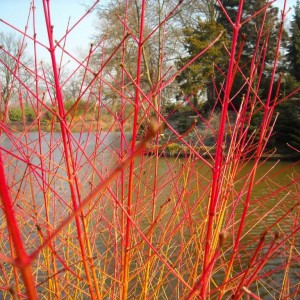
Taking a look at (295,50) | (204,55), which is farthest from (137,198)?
(295,50)

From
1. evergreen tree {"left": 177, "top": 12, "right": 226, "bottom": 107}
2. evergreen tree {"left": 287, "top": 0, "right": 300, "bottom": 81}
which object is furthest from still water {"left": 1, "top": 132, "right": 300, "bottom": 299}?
evergreen tree {"left": 287, "top": 0, "right": 300, "bottom": 81}

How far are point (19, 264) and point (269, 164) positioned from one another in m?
12.3

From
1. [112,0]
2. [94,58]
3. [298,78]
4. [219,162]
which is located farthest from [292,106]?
[219,162]

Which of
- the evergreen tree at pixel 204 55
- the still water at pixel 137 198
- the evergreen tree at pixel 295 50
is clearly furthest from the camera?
the evergreen tree at pixel 204 55

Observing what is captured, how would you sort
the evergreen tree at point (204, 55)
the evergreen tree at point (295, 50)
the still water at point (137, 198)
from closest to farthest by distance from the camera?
the still water at point (137, 198) → the evergreen tree at point (295, 50) → the evergreen tree at point (204, 55)

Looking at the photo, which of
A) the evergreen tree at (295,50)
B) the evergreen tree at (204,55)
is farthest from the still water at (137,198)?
the evergreen tree at (295,50)

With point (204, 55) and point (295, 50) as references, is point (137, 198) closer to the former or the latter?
point (204, 55)

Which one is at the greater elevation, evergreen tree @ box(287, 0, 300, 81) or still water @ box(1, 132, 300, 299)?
evergreen tree @ box(287, 0, 300, 81)

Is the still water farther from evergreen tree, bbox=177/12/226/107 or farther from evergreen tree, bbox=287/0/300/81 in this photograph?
evergreen tree, bbox=287/0/300/81

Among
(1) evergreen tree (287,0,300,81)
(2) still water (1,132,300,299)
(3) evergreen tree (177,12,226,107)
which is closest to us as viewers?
(2) still water (1,132,300,299)

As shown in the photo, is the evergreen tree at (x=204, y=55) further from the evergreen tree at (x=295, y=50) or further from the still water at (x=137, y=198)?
the still water at (x=137, y=198)

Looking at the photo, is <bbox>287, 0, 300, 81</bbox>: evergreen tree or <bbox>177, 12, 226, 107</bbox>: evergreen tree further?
<bbox>177, 12, 226, 107</bbox>: evergreen tree

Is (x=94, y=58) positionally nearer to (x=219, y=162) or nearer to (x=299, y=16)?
(x=299, y=16)

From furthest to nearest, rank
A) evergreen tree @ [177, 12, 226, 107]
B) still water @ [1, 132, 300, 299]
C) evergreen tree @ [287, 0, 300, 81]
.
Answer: evergreen tree @ [177, 12, 226, 107] < evergreen tree @ [287, 0, 300, 81] < still water @ [1, 132, 300, 299]
